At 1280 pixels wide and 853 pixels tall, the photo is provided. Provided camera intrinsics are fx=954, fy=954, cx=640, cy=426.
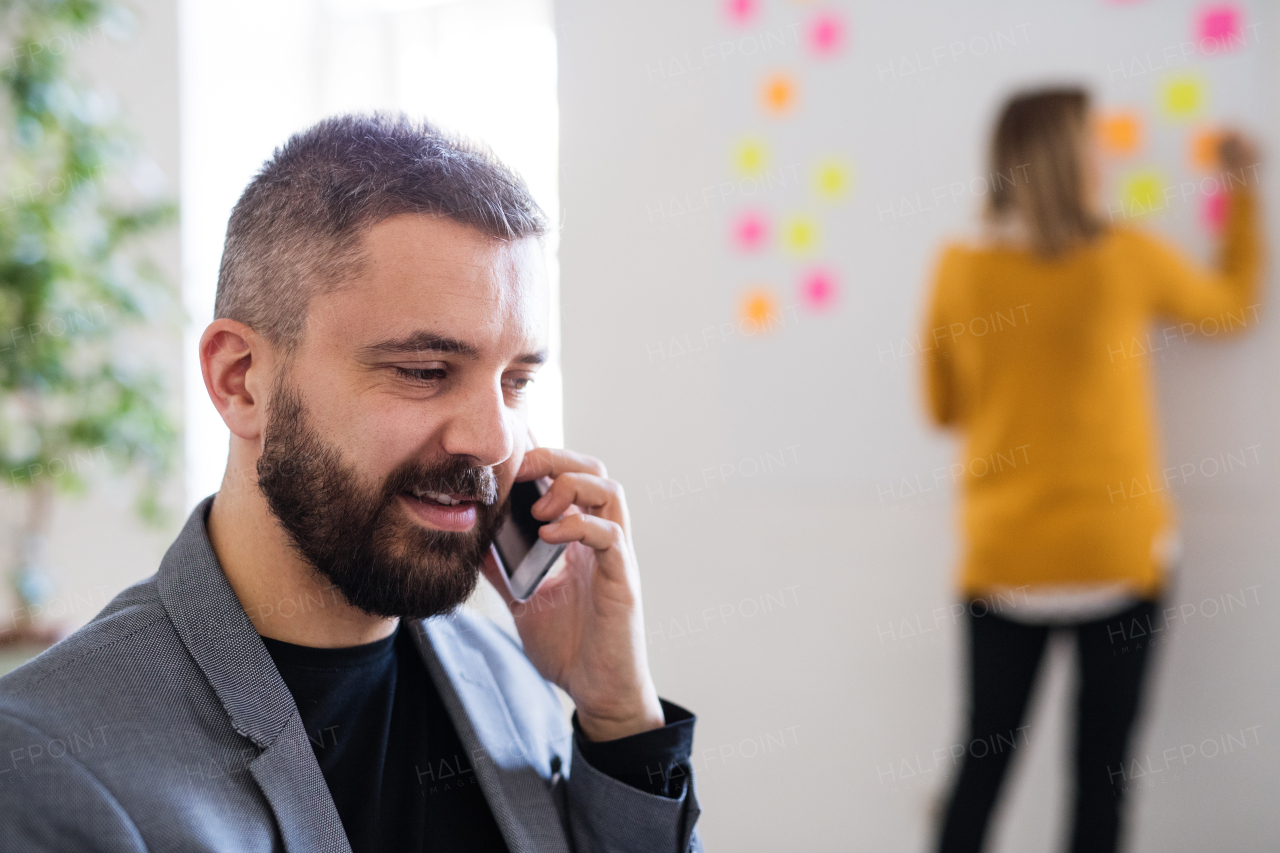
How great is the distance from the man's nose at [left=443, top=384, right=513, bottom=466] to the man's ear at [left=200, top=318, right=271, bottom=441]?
0.21 m

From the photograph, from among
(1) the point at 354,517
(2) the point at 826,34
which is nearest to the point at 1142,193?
(2) the point at 826,34

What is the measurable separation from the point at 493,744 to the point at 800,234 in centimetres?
175

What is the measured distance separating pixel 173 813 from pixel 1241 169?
2292mm

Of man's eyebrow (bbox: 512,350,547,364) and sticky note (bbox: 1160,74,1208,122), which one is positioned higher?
sticky note (bbox: 1160,74,1208,122)

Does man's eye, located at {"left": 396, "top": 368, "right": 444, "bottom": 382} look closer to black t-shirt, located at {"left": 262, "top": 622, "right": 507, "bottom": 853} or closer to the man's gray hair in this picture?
the man's gray hair

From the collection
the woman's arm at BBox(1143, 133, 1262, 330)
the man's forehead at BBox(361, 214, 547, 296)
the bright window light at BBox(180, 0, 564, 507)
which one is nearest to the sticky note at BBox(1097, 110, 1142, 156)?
the woman's arm at BBox(1143, 133, 1262, 330)

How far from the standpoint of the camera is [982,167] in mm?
2305

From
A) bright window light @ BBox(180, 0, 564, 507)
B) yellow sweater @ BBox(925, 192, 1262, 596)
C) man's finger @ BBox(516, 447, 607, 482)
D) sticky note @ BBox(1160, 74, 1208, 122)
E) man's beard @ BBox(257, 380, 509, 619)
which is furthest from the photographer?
bright window light @ BBox(180, 0, 564, 507)

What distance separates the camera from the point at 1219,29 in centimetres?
210

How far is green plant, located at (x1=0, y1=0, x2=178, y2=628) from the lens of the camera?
7.01ft

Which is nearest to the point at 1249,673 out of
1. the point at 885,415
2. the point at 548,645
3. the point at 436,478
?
the point at 885,415

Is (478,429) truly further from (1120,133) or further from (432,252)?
(1120,133)

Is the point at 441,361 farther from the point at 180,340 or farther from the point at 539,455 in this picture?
the point at 180,340

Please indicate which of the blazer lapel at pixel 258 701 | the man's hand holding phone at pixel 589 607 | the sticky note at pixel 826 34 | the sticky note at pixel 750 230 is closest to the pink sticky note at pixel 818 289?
the sticky note at pixel 750 230
